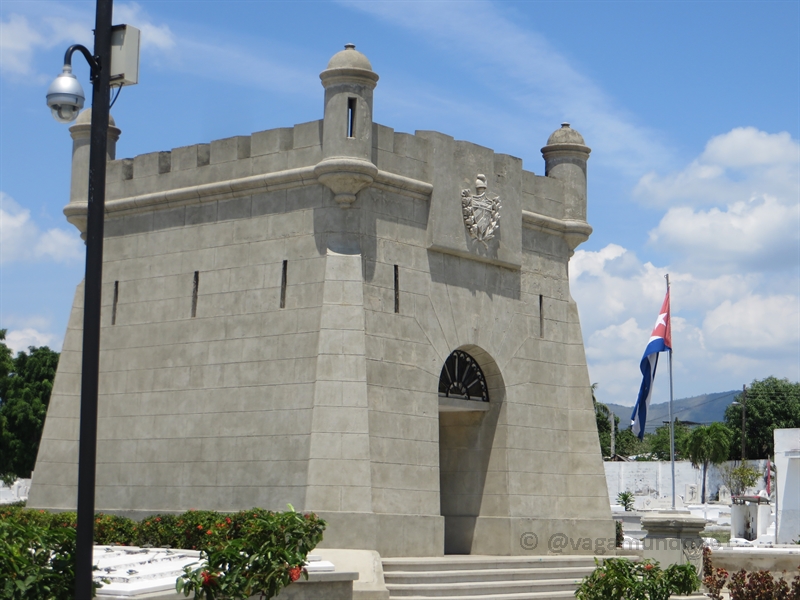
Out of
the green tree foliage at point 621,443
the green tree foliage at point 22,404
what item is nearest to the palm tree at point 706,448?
the green tree foliage at point 621,443

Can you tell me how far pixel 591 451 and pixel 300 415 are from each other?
24.4ft

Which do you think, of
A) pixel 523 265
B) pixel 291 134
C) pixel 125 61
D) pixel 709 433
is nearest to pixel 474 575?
pixel 523 265

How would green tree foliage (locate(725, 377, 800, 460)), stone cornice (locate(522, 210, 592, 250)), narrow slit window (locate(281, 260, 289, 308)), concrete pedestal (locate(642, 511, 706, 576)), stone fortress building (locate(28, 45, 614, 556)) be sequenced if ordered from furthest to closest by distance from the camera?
green tree foliage (locate(725, 377, 800, 460)) → stone cornice (locate(522, 210, 592, 250)) → narrow slit window (locate(281, 260, 289, 308)) → stone fortress building (locate(28, 45, 614, 556)) → concrete pedestal (locate(642, 511, 706, 576))

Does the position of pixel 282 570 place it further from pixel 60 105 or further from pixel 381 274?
pixel 381 274

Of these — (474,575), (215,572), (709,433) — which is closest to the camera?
(215,572)

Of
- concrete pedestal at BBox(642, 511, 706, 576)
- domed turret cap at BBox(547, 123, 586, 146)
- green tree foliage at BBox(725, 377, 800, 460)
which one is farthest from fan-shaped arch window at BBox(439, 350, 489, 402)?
green tree foliage at BBox(725, 377, 800, 460)

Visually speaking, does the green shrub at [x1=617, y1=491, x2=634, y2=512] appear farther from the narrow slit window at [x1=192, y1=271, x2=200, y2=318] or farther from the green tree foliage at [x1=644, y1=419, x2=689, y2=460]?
the narrow slit window at [x1=192, y1=271, x2=200, y2=318]

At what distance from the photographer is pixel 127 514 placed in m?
21.7

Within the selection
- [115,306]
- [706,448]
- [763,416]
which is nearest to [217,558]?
[115,306]

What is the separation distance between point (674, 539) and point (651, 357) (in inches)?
309

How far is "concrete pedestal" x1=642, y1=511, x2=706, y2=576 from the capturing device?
18750 mm
